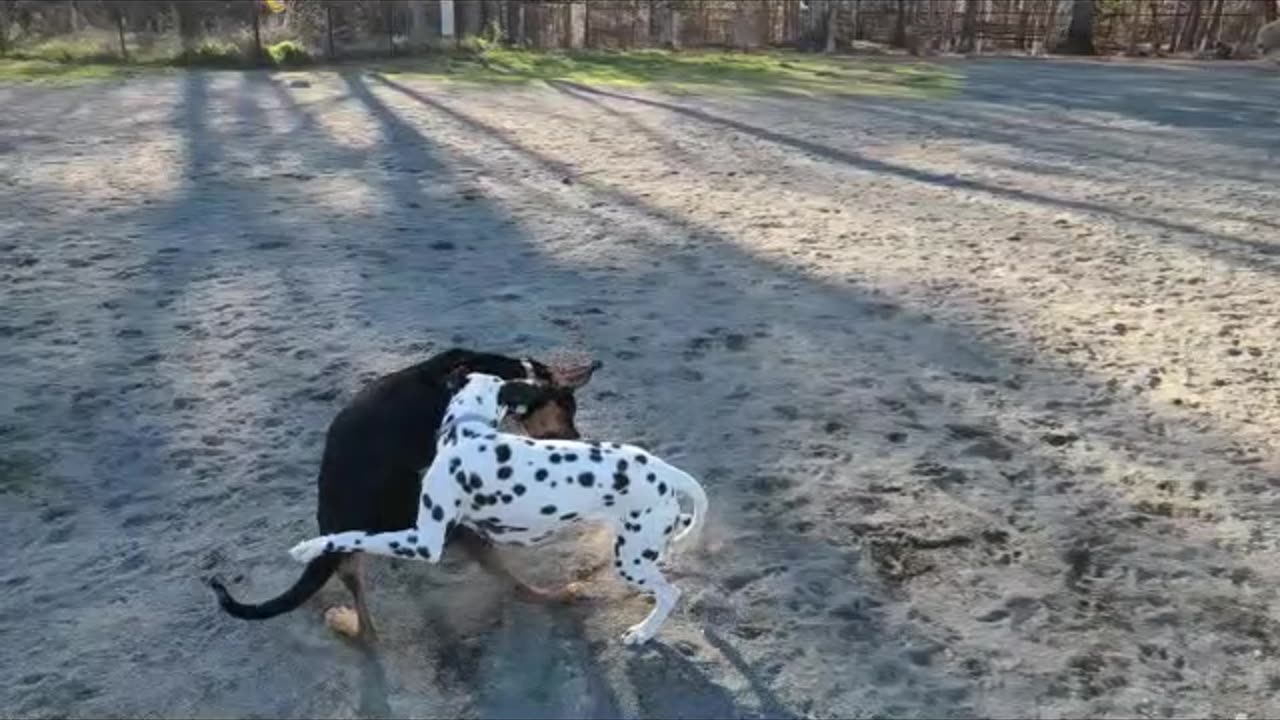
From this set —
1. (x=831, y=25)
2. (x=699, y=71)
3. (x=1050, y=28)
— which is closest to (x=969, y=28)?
(x=1050, y=28)

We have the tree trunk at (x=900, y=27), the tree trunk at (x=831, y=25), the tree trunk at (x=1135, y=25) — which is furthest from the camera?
the tree trunk at (x=1135, y=25)

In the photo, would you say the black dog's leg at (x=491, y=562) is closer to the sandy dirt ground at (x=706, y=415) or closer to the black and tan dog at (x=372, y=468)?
the sandy dirt ground at (x=706, y=415)

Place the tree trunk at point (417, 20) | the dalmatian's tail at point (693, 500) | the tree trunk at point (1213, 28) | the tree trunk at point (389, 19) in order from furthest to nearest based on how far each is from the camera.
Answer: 1. the tree trunk at point (1213, 28)
2. the tree trunk at point (417, 20)
3. the tree trunk at point (389, 19)
4. the dalmatian's tail at point (693, 500)

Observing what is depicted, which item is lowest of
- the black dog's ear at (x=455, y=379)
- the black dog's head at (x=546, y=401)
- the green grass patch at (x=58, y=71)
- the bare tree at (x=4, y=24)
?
the green grass patch at (x=58, y=71)

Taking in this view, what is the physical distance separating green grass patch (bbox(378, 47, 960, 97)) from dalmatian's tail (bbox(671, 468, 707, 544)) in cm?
1129

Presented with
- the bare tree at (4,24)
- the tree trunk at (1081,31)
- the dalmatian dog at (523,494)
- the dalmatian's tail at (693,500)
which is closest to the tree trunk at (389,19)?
the bare tree at (4,24)

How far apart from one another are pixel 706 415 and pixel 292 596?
5.68ft

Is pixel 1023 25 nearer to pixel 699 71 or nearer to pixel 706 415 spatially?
pixel 699 71

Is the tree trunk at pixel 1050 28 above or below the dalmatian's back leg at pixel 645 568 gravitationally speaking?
above

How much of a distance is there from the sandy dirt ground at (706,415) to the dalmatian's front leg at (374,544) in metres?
0.29

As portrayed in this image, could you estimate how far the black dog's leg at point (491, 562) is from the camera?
109 inches

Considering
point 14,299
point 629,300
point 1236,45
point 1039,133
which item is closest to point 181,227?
point 14,299

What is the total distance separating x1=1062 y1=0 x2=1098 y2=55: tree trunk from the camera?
76.4 ft

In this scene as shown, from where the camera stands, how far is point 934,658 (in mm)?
2572
